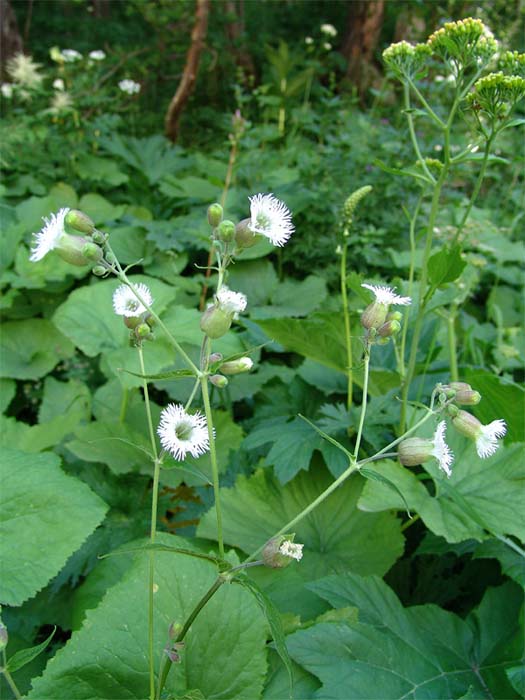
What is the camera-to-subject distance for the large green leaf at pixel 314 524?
142 cm

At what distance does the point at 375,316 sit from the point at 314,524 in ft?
2.39

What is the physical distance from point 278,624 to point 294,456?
0.71 metres

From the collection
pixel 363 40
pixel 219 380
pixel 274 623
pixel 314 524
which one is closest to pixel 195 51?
pixel 363 40

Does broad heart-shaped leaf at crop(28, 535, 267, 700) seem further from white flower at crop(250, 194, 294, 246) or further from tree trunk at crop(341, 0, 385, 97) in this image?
tree trunk at crop(341, 0, 385, 97)

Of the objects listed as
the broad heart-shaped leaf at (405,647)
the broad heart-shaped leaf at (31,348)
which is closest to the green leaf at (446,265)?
the broad heart-shaped leaf at (405,647)

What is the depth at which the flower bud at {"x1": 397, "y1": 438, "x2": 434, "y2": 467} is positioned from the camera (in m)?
0.87

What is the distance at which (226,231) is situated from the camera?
84cm

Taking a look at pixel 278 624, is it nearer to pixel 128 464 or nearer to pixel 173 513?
pixel 128 464

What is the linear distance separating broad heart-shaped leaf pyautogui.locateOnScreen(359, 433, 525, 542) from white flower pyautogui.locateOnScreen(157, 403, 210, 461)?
524mm

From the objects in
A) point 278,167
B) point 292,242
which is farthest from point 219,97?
point 292,242

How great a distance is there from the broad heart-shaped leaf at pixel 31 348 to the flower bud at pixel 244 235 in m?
1.43

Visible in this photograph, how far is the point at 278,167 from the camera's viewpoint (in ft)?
10.6

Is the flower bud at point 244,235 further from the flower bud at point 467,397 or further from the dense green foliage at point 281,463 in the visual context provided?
the flower bud at point 467,397

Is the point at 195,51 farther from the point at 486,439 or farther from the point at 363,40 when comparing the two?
the point at 486,439
